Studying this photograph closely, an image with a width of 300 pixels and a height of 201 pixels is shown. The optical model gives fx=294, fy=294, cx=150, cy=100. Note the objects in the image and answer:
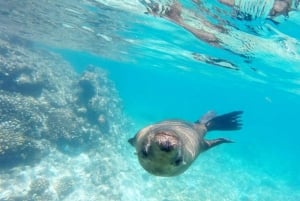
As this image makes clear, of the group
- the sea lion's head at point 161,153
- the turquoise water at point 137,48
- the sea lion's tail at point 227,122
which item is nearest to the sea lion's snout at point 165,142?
the sea lion's head at point 161,153

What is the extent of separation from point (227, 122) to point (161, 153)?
14.2 ft

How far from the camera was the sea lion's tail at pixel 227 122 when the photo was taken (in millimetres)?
7309

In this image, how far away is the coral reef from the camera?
16375 mm

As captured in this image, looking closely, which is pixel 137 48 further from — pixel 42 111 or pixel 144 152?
pixel 144 152

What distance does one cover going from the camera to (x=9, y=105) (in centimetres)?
1695

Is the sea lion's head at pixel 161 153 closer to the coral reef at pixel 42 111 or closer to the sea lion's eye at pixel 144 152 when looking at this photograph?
the sea lion's eye at pixel 144 152

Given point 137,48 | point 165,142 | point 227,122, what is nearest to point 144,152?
point 165,142

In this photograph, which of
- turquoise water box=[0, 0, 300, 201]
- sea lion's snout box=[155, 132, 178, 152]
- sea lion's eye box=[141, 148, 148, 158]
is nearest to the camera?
sea lion's snout box=[155, 132, 178, 152]

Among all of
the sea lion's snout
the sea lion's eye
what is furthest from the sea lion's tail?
the sea lion's snout

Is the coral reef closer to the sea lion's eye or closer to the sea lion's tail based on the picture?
the sea lion's tail

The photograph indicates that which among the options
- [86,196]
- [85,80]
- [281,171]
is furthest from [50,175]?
[281,171]

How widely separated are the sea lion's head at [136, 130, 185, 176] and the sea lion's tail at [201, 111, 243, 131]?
12.6ft

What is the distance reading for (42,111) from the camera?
61.1 feet

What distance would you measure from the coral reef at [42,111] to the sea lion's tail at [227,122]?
12109 millimetres
